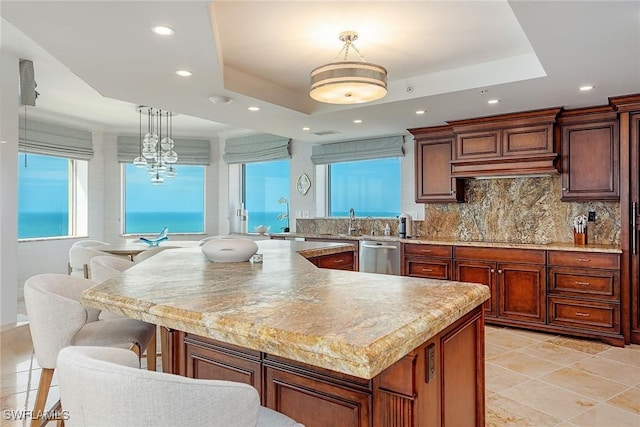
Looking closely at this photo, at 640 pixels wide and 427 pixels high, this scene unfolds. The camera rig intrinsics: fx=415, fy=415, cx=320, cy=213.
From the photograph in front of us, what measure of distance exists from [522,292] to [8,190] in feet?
16.8

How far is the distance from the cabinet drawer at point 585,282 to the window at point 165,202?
5.67 meters

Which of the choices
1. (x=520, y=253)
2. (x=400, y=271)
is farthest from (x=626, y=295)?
(x=400, y=271)

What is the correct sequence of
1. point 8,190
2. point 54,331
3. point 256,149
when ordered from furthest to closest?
point 256,149
point 8,190
point 54,331

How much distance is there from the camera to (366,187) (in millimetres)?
6070

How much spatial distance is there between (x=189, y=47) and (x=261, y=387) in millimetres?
2031

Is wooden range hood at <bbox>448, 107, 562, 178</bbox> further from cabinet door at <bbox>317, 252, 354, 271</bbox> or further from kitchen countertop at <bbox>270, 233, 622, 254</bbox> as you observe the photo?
cabinet door at <bbox>317, 252, 354, 271</bbox>

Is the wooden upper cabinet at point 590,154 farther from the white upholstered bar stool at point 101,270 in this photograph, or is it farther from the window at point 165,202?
the window at point 165,202

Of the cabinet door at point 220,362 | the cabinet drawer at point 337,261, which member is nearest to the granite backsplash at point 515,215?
the cabinet drawer at point 337,261

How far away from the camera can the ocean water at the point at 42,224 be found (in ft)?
19.4

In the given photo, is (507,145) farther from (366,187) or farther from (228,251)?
(228,251)

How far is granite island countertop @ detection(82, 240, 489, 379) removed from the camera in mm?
1024

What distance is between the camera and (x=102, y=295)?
5.18 ft

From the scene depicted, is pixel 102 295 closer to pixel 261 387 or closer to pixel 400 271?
pixel 261 387

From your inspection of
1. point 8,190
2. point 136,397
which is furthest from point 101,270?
point 8,190
